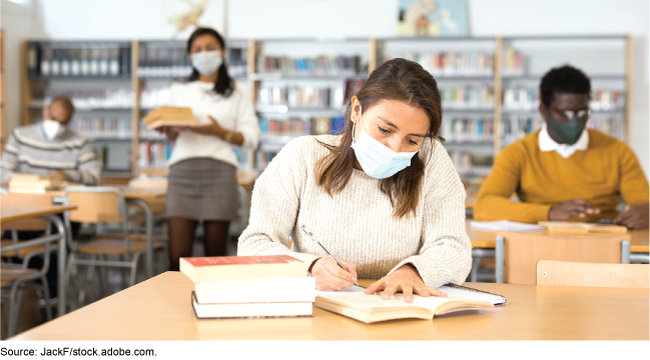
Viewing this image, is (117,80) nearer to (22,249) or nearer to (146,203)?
(146,203)

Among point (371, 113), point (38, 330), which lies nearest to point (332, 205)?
point (371, 113)

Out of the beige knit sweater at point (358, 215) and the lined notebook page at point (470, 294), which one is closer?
the lined notebook page at point (470, 294)

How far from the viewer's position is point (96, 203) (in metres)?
3.28

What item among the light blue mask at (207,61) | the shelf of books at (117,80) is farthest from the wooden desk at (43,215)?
the shelf of books at (117,80)

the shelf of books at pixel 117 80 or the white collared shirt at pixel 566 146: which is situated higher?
the shelf of books at pixel 117 80

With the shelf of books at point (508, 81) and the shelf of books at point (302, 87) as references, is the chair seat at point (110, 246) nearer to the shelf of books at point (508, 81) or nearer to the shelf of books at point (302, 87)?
the shelf of books at point (302, 87)

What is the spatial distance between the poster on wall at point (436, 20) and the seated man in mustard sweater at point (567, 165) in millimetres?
3783

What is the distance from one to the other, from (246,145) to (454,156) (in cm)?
377

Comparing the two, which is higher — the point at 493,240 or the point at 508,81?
the point at 508,81

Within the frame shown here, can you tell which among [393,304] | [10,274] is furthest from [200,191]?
[393,304]

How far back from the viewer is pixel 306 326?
0.96m

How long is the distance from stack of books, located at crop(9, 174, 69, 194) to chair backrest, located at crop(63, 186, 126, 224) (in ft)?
0.96

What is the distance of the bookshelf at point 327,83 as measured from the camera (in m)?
5.99

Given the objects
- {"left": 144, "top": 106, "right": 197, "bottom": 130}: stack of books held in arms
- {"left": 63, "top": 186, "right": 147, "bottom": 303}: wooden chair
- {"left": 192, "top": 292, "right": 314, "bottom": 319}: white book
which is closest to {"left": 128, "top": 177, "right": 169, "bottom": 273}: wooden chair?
{"left": 63, "top": 186, "right": 147, "bottom": 303}: wooden chair
